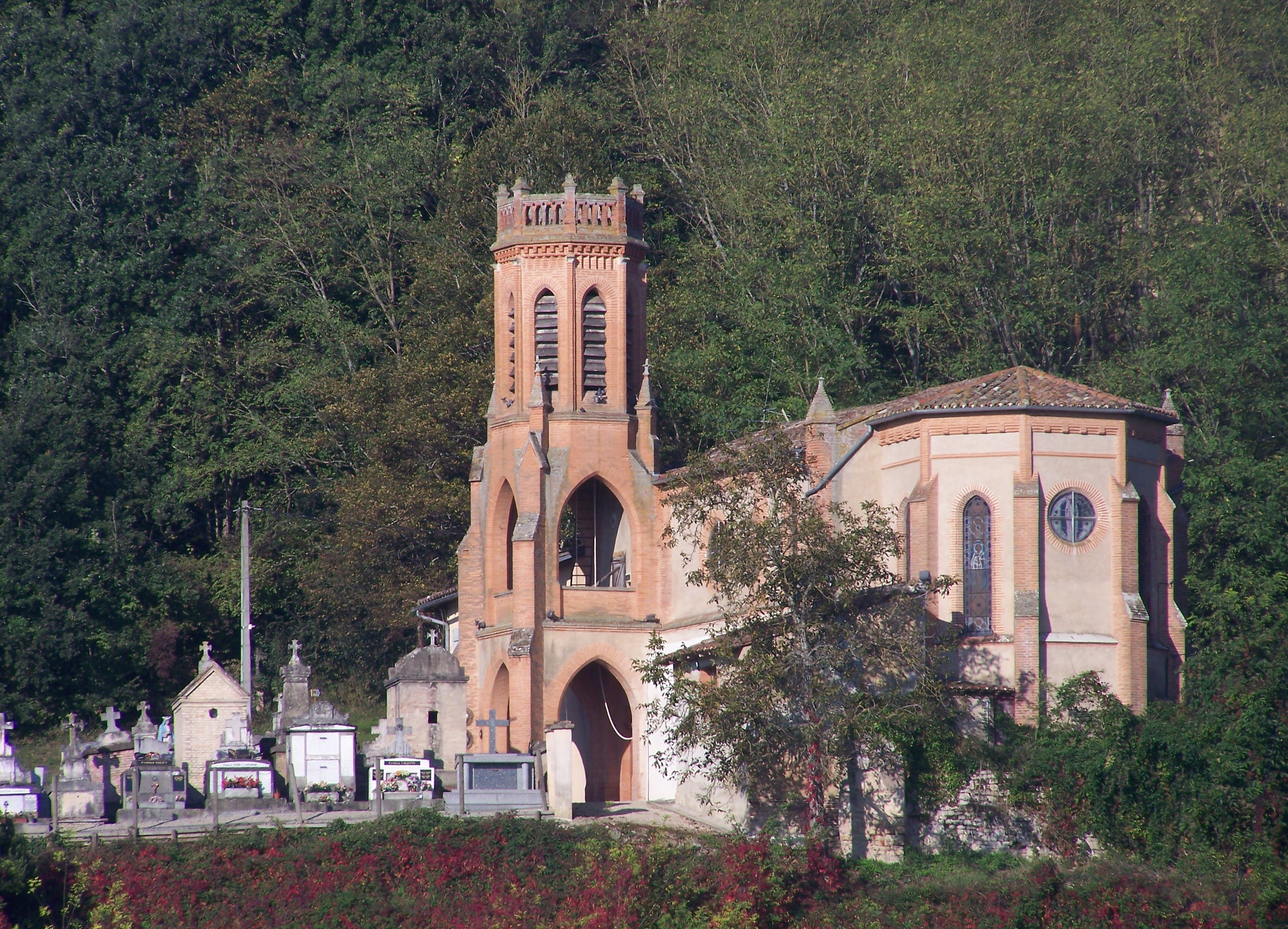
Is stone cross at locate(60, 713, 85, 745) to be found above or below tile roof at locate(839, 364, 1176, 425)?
below

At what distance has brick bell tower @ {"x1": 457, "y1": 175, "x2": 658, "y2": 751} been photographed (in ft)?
141

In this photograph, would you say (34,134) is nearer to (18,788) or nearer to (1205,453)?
(18,788)

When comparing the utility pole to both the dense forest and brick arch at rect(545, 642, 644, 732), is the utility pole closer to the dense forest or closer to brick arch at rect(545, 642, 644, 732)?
the dense forest

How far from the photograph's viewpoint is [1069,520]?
3794 cm

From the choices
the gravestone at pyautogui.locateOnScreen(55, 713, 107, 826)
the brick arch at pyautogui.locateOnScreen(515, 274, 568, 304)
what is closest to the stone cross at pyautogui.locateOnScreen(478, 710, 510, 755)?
the gravestone at pyautogui.locateOnScreen(55, 713, 107, 826)

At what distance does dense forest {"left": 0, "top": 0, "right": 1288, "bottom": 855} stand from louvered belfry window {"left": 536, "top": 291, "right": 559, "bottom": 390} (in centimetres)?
908

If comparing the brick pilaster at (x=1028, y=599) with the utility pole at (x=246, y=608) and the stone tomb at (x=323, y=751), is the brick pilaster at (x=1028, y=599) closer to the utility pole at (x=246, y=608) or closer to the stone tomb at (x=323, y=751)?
the stone tomb at (x=323, y=751)

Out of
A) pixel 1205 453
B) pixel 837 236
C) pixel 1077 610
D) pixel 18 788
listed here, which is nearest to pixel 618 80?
pixel 837 236

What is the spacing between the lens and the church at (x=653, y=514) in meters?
37.6

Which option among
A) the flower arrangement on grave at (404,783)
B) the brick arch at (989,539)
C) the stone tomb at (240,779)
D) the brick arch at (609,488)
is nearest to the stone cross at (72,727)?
the stone tomb at (240,779)

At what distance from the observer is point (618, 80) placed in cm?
6725

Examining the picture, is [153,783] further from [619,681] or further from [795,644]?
[795,644]

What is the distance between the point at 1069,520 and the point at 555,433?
466 inches

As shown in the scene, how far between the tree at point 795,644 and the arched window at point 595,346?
9.19 metres
